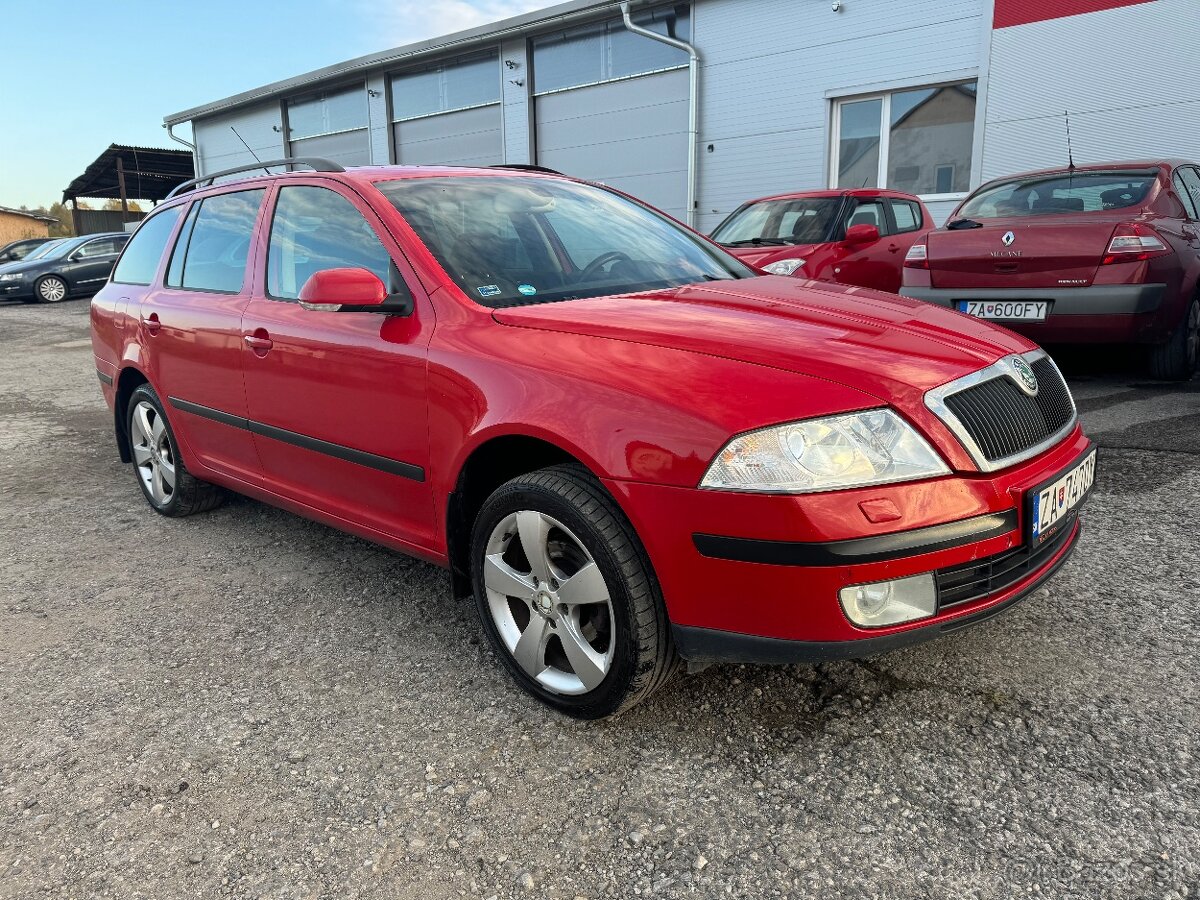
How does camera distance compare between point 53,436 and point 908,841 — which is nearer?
point 908,841

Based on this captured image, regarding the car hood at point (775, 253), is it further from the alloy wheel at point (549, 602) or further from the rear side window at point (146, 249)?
the alloy wheel at point (549, 602)

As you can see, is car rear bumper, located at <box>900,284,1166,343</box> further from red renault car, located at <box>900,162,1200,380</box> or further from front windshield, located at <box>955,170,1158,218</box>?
front windshield, located at <box>955,170,1158,218</box>

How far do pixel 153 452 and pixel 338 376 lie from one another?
6.34 feet

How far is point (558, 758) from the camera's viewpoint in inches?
85.6

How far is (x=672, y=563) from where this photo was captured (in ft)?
6.62

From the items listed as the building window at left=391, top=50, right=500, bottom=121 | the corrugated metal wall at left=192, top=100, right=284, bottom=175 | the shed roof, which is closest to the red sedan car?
the building window at left=391, top=50, right=500, bottom=121

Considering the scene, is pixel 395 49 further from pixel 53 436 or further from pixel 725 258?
pixel 725 258

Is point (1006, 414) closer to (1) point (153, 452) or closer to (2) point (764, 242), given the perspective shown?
(1) point (153, 452)

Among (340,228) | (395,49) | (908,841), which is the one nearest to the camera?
(908,841)

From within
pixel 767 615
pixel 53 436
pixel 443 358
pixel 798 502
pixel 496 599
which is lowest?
pixel 53 436

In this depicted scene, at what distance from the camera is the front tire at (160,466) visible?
4.10m

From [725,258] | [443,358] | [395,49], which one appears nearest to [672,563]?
[443,358]

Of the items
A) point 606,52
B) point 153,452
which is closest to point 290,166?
point 153,452

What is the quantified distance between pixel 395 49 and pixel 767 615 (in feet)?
59.9
